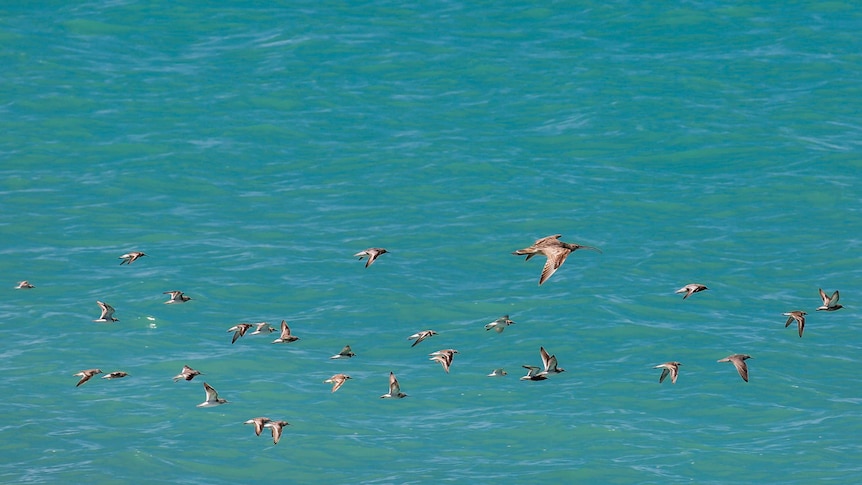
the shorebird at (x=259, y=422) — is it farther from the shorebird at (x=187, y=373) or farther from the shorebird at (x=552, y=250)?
the shorebird at (x=552, y=250)

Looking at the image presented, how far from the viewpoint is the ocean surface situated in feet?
115

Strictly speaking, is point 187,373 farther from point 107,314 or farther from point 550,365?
point 550,365

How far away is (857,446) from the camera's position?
34062 millimetres

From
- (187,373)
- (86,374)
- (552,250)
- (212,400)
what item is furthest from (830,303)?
(86,374)

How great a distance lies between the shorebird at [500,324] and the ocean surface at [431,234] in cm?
70

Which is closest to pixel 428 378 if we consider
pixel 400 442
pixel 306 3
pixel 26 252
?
pixel 400 442

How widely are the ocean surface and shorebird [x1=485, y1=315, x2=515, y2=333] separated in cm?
70

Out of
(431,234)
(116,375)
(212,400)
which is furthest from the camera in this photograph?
(431,234)

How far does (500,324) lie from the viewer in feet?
127

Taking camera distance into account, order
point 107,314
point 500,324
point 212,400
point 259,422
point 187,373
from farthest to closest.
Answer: point 107,314 → point 500,324 → point 187,373 → point 212,400 → point 259,422

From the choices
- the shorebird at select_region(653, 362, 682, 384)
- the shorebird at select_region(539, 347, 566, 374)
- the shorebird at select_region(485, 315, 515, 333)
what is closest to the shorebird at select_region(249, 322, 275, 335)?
the shorebird at select_region(485, 315, 515, 333)

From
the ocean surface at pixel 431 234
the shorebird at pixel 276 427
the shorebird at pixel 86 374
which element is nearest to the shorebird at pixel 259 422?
the shorebird at pixel 276 427

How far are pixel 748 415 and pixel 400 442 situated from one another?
9663mm

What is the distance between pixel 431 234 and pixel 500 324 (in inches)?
369
